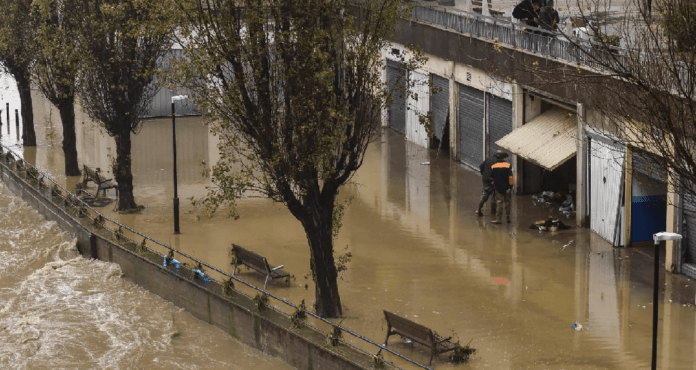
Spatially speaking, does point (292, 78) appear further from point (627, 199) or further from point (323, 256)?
point (627, 199)

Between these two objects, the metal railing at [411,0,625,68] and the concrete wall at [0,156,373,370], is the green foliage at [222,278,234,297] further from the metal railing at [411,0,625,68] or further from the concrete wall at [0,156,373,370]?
the metal railing at [411,0,625,68]

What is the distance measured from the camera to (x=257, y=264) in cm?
1972

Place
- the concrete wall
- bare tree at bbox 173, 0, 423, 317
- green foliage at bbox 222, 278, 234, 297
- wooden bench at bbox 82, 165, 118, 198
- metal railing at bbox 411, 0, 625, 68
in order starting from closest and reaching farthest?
the concrete wall < bare tree at bbox 173, 0, 423, 317 < green foliage at bbox 222, 278, 234, 297 < metal railing at bbox 411, 0, 625, 68 < wooden bench at bbox 82, 165, 118, 198

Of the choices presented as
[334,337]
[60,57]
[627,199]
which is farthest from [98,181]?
[627,199]

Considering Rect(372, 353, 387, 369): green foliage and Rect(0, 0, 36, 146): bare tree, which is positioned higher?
Rect(0, 0, 36, 146): bare tree

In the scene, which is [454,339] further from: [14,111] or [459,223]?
[14,111]

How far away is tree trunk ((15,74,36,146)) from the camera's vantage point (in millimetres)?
33125

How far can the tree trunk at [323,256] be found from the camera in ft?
57.2

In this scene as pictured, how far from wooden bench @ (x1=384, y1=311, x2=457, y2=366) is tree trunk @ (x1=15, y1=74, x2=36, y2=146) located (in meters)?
20.1

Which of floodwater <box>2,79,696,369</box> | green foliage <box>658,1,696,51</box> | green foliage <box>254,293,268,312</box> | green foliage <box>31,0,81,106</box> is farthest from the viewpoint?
green foliage <box>31,0,81,106</box>

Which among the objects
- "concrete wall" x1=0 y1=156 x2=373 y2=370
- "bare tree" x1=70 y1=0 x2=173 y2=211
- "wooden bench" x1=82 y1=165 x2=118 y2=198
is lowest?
"concrete wall" x1=0 y1=156 x2=373 y2=370

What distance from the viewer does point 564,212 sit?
2452 centimetres

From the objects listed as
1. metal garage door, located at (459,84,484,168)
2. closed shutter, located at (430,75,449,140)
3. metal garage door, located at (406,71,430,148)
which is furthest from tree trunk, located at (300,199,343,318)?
metal garage door, located at (406,71,430,148)

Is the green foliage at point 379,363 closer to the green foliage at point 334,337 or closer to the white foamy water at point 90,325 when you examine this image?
the green foliage at point 334,337
